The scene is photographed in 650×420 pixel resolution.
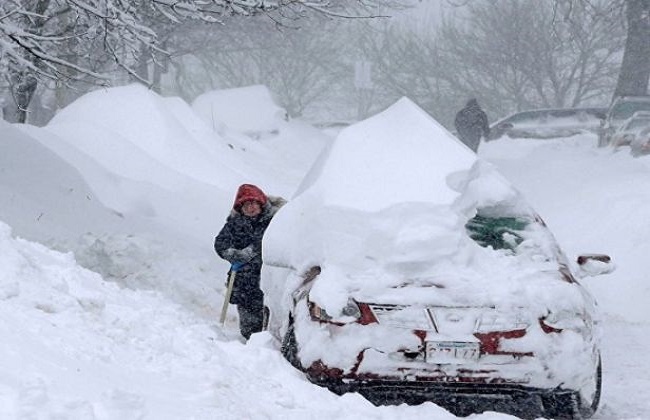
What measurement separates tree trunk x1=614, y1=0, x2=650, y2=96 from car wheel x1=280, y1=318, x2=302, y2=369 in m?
18.4

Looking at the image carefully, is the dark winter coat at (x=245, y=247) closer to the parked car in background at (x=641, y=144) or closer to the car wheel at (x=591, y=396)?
the car wheel at (x=591, y=396)

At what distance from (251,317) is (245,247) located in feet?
1.83

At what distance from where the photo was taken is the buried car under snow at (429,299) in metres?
4.48

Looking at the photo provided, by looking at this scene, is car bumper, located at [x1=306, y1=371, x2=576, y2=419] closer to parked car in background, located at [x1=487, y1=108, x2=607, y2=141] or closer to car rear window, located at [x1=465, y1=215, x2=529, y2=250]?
car rear window, located at [x1=465, y1=215, x2=529, y2=250]

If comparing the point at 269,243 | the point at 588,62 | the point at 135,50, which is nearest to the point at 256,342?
the point at 269,243

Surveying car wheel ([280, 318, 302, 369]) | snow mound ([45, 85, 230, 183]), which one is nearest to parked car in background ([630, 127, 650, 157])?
snow mound ([45, 85, 230, 183])

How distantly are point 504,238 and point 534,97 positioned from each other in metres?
31.8

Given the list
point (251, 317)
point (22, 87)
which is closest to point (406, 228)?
point (251, 317)

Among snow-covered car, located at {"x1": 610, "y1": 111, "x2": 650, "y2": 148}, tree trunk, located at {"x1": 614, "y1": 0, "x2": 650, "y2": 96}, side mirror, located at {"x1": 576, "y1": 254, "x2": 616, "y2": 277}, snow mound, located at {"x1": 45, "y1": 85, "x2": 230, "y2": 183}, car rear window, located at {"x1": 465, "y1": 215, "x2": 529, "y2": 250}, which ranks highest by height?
tree trunk, located at {"x1": 614, "y1": 0, "x2": 650, "y2": 96}

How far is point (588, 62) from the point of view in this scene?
33562 mm

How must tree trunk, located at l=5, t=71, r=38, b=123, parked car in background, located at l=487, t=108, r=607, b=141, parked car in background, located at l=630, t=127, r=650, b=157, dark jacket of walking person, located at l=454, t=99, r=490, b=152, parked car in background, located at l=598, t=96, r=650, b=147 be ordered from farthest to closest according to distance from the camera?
parked car in background, located at l=487, t=108, r=607, b=141 → parked car in background, located at l=598, t=96, r=650, b=147 → dark jacket of walking person, located at l=454, t=99, r=490, b=152 → parked car in background, located at l=630, t=127, r=650, b=157 → tree trunk, located at l=5, t=71, r=38, b=123

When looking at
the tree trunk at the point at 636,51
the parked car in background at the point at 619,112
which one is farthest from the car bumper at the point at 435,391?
the tree trunk at the point at 636,51

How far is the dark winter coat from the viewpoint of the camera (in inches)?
270

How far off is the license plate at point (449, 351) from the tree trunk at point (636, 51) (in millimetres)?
18449
